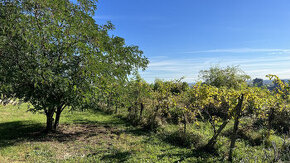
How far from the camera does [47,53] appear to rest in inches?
271

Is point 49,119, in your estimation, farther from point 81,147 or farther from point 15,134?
point 81,147

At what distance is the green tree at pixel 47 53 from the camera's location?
5.80m

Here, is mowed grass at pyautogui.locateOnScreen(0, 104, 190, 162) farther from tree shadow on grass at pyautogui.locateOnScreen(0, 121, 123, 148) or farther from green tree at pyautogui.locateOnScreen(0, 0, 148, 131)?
green tree at pyautogui.locateOnScreen(0, 0, 148, 131)

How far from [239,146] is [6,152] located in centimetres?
1120

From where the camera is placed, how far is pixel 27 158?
589 cm


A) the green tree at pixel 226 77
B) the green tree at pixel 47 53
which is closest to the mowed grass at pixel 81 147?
the green tree at pixel 47 53

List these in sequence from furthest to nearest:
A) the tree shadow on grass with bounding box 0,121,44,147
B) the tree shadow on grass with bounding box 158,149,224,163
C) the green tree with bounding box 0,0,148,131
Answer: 1. the tree shadow on grass with bounding box 0,121,44,147
2. the tree shadow on grass with bounding box 158,149,224,163
3. the green tree with bounding box 0,0,148,131

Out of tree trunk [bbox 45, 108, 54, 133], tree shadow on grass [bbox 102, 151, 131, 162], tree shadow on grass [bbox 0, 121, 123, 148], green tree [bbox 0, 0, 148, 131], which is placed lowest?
tree shadow on grass [bbox 102, 151, 131, 162]

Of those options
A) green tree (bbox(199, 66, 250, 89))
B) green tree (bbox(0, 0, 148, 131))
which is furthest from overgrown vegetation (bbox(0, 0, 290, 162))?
green tree (bbox(199, 66, 250, 89))

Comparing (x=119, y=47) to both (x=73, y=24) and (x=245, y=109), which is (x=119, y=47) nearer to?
(x=73, y=24)

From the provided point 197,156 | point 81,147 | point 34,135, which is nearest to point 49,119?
point 34,135

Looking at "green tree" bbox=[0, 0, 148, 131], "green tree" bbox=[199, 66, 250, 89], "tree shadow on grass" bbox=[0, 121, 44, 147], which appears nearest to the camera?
"green tree" bbox=[0, 0, 148, 131]

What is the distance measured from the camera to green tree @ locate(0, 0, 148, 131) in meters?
5.80

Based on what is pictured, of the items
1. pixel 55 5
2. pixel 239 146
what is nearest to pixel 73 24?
pixel 55 5
